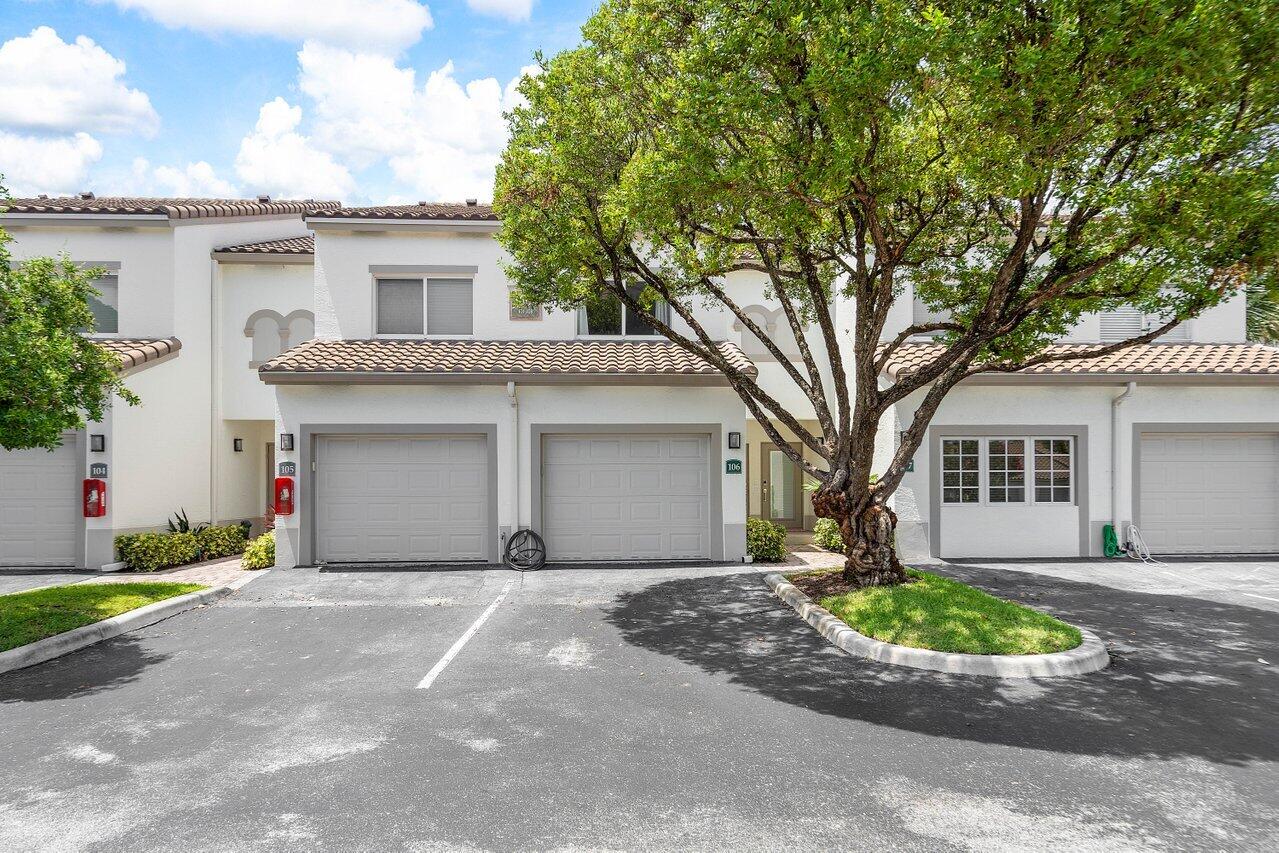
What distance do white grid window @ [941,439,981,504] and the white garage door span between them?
15.8 meters

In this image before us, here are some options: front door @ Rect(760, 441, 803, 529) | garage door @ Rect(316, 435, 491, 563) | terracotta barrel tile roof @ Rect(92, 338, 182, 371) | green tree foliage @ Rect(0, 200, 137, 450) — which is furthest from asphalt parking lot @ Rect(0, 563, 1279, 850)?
front door @ Rect(760, 441, 803, 529)

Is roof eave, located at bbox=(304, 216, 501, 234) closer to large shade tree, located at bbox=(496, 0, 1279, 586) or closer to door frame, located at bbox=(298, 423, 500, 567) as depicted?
large shade tree, located at bbox=(496, 0, 1279, 586)

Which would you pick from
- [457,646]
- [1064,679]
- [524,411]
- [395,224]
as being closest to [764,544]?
[524,411]

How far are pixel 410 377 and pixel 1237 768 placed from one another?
11.2 metres

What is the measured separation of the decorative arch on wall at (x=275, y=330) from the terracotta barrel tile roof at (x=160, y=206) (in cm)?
221

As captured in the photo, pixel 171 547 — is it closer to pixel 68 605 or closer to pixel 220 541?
pixel 220 541

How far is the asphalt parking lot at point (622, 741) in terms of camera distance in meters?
4.14

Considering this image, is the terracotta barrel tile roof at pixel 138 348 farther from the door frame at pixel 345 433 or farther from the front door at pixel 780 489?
the front door at pixel 780 489

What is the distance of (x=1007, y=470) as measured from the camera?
→ 13.1m

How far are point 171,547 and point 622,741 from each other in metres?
11.4

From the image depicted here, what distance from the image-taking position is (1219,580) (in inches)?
440

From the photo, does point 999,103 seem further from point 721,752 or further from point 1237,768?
point 721,752

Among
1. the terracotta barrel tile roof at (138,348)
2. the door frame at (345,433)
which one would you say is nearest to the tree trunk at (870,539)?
the door frame at (345,433)

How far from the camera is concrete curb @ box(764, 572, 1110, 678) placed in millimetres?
6812
